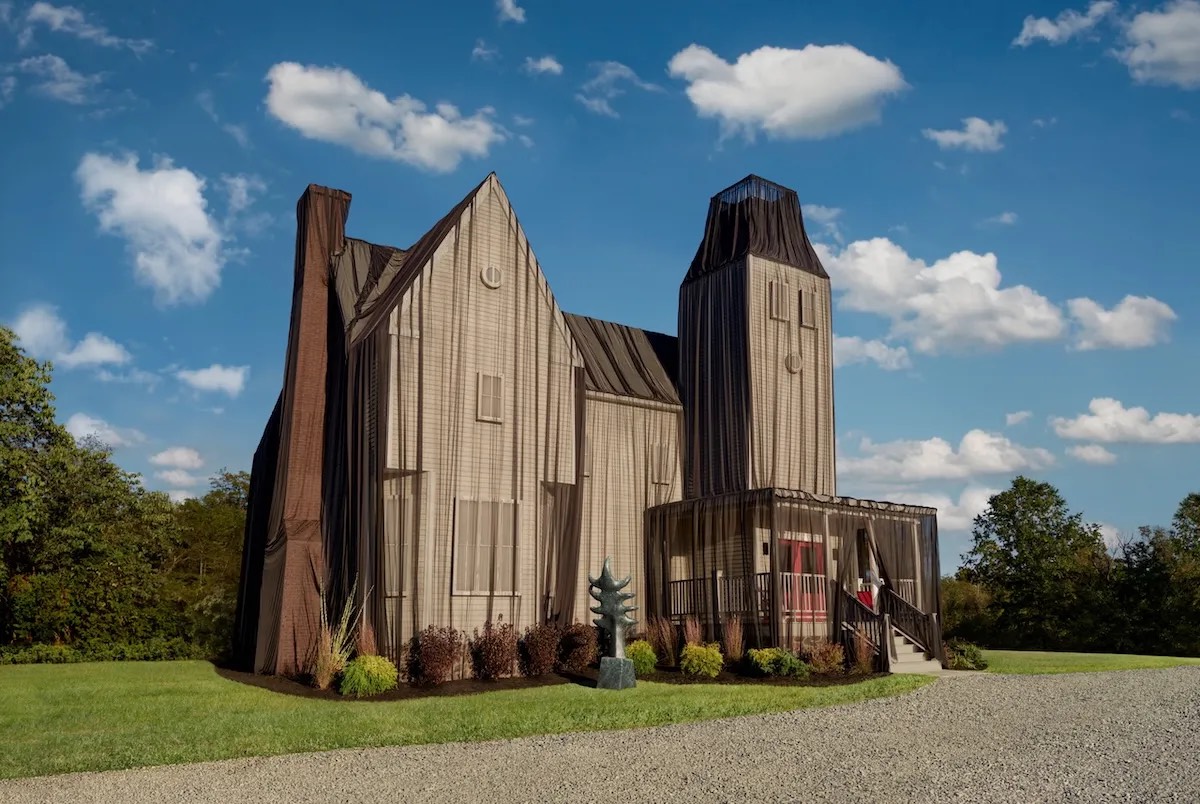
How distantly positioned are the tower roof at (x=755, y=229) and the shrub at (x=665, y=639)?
921 cm

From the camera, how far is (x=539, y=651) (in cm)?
1906

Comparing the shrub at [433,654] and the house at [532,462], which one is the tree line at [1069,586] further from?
the shrub at [433,654]

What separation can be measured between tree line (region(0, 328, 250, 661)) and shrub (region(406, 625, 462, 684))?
1086 cm

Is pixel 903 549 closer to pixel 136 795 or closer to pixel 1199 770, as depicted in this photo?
pixel 1199 770

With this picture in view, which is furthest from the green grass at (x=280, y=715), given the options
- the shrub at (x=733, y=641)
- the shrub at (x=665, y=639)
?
the shrub at (x=665, y=639)

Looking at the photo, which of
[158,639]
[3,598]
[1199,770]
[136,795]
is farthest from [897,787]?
[3,598]

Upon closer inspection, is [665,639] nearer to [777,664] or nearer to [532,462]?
[777,664]

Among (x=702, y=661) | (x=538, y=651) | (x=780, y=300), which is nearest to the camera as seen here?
(x=702, y=661)

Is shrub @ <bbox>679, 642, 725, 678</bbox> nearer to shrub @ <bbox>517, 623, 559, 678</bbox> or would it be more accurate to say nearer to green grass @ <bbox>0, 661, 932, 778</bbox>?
green grass @ <bbox>0, 661, 932, 778</bbox>

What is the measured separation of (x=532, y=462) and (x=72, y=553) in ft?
57.9

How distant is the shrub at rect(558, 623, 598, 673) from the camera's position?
1955cm

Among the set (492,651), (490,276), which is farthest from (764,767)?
(490,276)

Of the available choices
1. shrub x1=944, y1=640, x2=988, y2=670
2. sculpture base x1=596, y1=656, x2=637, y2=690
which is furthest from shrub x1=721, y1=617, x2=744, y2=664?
shrub x1=944, y1=640, x2=988, y2=670

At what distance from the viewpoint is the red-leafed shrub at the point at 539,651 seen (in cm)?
1905
